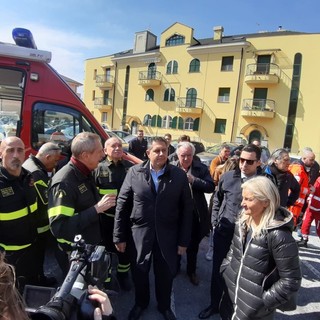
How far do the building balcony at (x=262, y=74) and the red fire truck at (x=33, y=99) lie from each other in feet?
86.1

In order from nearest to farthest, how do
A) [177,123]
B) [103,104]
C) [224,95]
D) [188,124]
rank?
[224,95] < [188,124] < [177,123] < [103,104]

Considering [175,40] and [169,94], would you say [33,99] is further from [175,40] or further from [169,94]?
[175,40]

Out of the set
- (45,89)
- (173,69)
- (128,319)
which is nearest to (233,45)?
(173,69)

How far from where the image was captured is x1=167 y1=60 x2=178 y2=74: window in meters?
33.3

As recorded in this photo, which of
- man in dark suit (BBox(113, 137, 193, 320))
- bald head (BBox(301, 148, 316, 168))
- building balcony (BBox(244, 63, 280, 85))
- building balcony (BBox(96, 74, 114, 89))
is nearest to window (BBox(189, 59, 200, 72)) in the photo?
building balcony (BBox(244, 63, 280, 85))

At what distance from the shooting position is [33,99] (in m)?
4.57

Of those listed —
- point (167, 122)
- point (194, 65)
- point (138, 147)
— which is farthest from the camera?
point (167, 122)

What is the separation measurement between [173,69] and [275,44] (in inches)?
452

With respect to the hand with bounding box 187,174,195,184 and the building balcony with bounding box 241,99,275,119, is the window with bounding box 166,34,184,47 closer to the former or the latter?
the building balcony with bounding box 241,99,275,119

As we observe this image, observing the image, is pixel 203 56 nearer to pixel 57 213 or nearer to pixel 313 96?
pixel 313 96

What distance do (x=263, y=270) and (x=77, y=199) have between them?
1665 mm

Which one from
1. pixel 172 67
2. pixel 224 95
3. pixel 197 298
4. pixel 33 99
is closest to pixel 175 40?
pixel 172 67

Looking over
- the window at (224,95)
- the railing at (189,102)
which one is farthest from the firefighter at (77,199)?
the railing at (189,102)

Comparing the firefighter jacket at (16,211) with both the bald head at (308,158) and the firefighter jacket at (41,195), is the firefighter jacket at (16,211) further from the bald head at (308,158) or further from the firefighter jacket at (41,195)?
the bald head at (308,158)
